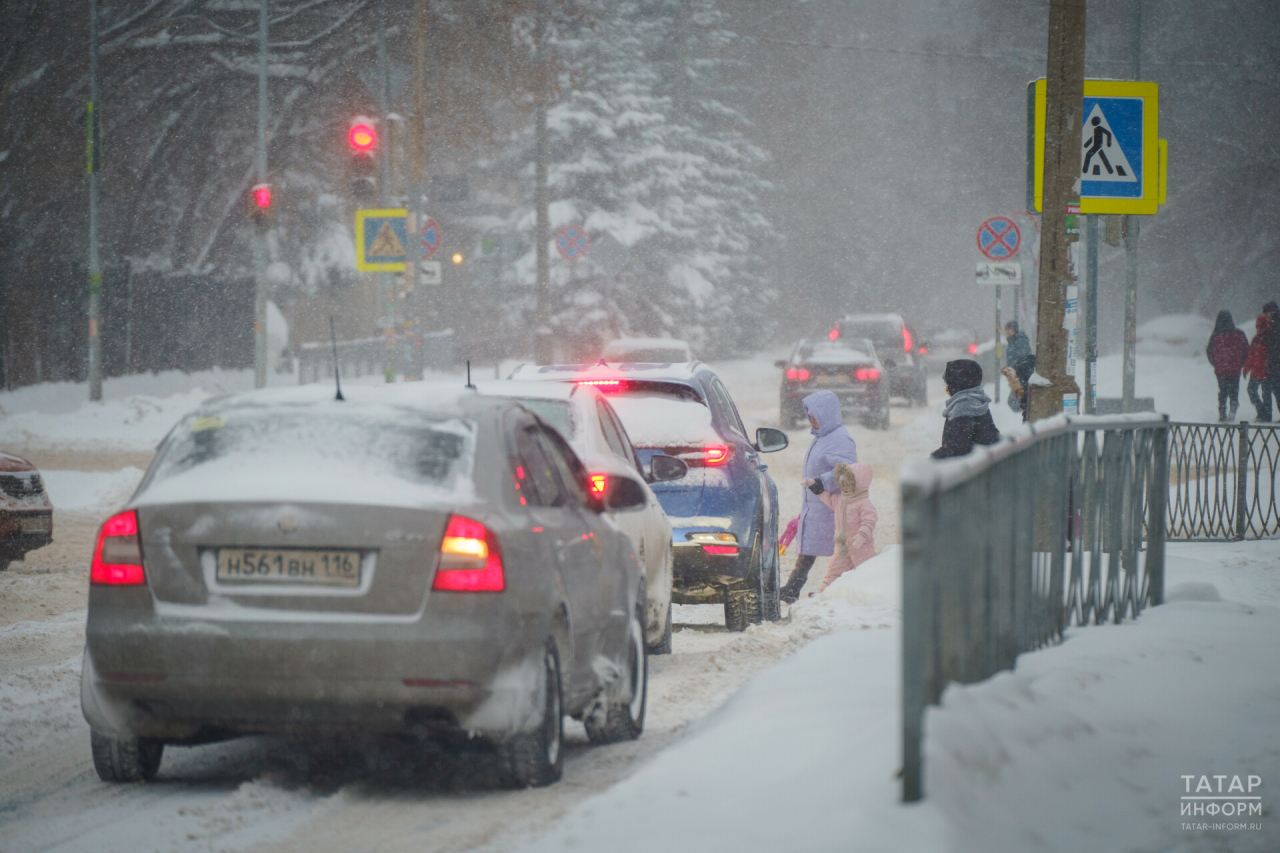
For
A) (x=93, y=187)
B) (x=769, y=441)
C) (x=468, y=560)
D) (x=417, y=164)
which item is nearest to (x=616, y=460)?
(x=769, y=441)

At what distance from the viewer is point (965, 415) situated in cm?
934

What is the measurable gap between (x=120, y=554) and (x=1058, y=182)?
707cm

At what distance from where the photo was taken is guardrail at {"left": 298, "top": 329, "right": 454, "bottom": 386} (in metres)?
40.1

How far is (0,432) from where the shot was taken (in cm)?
2608

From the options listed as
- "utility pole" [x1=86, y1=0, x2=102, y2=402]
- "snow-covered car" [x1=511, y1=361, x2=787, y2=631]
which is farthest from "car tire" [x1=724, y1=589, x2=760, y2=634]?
"utility pole" [x1=86, y1=0, x2=102, y2=402]

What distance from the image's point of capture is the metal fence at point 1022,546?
381 centimetres

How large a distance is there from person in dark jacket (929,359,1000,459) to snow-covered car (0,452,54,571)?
615cm

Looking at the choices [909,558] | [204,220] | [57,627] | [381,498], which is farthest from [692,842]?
[204,220]

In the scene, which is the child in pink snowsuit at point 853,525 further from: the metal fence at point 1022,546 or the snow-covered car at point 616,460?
the metal fence at point 1022,546

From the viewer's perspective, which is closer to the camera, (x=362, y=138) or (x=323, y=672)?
(x=323, y=672)

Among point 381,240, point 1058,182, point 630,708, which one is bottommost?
point 630,708

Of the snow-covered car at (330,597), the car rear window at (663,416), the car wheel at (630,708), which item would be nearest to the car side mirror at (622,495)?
the car wheel at (630,708)

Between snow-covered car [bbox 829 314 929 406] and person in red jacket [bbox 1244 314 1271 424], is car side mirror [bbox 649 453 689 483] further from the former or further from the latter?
snow-covered car [bbox 829 314 929 406]

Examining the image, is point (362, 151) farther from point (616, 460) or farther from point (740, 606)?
point (616, 460)
